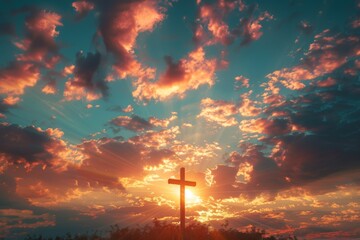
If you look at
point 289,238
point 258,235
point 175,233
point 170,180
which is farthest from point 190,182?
point 289,238

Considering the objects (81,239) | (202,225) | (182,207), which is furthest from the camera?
(202,225)

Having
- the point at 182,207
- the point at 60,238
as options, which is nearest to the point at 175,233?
the point at 182,207

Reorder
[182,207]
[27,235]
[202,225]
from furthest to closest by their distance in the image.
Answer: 1. [202,225]
2. [27,235]
3. [182,207]

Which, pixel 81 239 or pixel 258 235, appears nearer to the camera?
pixel 81 239

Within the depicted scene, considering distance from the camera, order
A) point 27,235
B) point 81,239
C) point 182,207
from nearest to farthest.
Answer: point 182,207 → point 81,239 → point 27,235

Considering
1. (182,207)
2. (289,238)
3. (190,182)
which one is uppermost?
(190,182)

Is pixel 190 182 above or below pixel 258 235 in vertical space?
above

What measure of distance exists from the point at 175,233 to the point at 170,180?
960cm

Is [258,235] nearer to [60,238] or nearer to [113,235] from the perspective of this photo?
[113,235]

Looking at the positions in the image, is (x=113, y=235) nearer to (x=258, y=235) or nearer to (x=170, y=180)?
(x=170, y=180)

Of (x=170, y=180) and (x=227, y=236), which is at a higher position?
(x=170, y=180)

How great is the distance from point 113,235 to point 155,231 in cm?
412

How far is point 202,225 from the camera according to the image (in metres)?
31.6

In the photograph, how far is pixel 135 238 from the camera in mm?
28125
